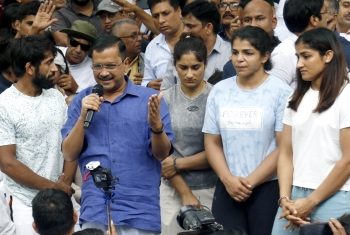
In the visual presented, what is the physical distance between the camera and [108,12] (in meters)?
10.5

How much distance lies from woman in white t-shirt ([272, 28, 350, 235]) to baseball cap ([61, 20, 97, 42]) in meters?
3.13

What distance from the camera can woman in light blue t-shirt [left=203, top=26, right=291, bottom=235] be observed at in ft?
23.3

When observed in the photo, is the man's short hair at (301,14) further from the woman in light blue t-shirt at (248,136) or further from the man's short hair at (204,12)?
the man's short hair at (204,12)

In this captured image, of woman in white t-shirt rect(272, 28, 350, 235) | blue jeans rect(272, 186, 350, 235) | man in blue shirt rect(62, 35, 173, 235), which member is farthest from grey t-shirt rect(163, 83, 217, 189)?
blue jeans rect(272, 186, 350, 235)

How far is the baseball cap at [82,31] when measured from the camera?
934 centimetres

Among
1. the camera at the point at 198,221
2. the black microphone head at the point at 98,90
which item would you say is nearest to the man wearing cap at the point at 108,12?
the black microphone head at the point at 98,90

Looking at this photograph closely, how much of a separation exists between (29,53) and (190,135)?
53.7 inches

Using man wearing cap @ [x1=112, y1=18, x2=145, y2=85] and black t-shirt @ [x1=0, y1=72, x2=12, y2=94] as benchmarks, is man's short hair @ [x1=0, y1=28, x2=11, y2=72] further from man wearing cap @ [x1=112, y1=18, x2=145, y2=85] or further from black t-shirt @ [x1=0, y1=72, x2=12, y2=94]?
man wearing cap @ [x1=112, y1=18, x2=145, y2=85]

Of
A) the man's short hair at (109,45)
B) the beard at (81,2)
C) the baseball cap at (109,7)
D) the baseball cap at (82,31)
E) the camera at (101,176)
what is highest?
the man's short hair at (109,45)

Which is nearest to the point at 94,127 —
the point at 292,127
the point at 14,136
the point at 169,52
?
the point at 14,136

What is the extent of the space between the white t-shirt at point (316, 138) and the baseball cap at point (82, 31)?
10.5 feet

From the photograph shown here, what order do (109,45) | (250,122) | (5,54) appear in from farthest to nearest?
(5,54) → (250,122) → (109,45)

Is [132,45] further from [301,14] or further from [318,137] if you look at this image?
[318,137]

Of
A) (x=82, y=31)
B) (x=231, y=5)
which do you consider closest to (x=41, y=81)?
(x=82, y=31)
